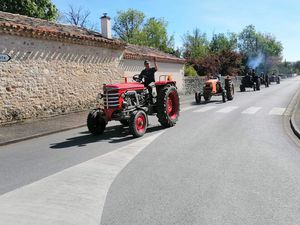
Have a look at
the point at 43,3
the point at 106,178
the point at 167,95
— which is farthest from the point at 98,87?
the point at 43,3

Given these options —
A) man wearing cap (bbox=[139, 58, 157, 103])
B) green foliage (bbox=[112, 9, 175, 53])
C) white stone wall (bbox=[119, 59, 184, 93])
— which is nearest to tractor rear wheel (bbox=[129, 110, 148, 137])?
man wearing cap (bbox=[139, 58, 157, 103])

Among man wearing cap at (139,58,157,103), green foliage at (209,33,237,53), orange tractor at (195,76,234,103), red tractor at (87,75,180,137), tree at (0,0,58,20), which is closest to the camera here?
red tractor at (87,75,180,137)

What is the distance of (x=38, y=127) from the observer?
1165 centimetres

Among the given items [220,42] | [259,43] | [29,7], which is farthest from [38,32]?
[259,43]

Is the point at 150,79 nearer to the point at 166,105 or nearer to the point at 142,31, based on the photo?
the point at 166,105

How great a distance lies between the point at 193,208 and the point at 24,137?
22.5 feet

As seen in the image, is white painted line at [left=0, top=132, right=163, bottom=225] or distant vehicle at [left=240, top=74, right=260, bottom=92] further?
distant vehicle at [left=240, top=74, right=260, bottom=92]

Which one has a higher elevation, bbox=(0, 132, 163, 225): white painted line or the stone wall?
the stone wall

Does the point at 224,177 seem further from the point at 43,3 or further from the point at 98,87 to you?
the point at 43,3

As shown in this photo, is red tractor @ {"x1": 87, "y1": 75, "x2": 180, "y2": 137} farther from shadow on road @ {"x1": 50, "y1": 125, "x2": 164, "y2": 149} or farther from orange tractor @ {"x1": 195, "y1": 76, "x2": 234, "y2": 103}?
orange tractor @ {"x1": 195, "y1": 76, "x2": 234, "y2": 103}

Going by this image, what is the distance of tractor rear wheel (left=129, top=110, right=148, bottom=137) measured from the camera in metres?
9.21

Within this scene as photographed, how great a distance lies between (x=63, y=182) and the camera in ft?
18.4

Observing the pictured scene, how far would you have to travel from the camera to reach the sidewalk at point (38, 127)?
9886 mm

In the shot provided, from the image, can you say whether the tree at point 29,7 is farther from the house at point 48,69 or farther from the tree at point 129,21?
the tree at point 129,21
